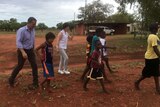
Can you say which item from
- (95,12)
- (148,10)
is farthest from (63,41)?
(95,12)

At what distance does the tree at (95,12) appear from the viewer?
8469 centimetres

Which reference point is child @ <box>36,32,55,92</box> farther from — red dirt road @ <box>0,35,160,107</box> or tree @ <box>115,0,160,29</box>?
tree @ <box>115,0,160,29</box>

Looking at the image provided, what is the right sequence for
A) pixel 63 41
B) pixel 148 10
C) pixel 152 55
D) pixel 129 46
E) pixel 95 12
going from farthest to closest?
pixel 95 12, pixel 148 10, pixel 129 46, pixel 63 41, pixel 152 55

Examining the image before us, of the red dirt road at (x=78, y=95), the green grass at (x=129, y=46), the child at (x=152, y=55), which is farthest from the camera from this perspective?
the green grass at (x=129, y=46)

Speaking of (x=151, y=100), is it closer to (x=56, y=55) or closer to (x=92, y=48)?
(x=92, y=48)

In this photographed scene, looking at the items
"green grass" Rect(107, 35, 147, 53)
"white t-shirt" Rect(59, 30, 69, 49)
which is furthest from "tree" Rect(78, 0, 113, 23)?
"white t-shirt" Rect(59, 30, 69, 49)

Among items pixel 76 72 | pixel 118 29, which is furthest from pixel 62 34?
pixel 118 29

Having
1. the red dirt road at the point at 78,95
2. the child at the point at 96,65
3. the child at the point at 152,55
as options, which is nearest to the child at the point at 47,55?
the red dirt road at the point at 78,95

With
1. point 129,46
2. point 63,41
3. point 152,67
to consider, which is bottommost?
point 129,46

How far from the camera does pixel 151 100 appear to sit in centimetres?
804

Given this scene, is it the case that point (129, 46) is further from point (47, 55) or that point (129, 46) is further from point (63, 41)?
point (47, 55)

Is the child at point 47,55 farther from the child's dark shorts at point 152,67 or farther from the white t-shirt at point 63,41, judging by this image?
the child's dark shorts at point 152,67

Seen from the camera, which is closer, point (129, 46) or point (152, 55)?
point (152, 55)

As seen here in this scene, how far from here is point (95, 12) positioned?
280 ft
